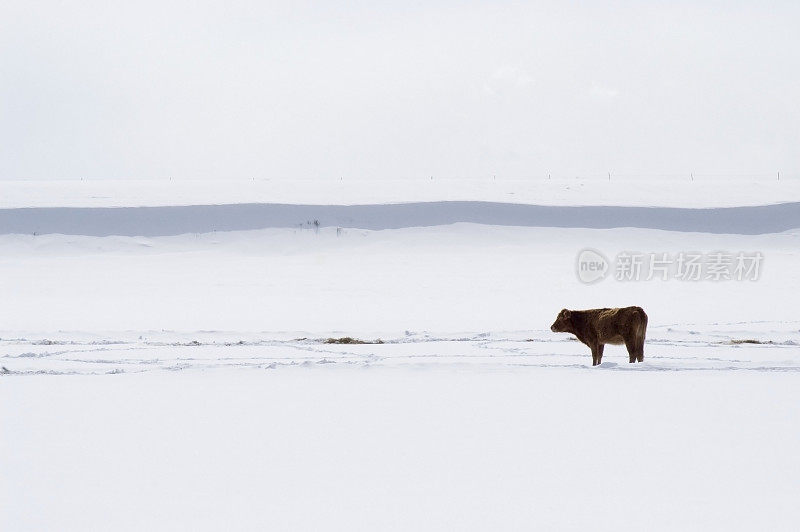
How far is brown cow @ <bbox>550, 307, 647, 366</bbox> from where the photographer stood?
972 centimetres

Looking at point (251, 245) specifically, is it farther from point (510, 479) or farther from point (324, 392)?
point (510, 479)

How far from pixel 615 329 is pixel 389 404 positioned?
11.9 feet

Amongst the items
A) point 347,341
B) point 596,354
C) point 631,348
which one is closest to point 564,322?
point 596,354

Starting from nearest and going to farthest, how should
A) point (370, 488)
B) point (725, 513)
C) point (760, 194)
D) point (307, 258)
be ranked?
point (725, 513), point (370, 488), point (307, 258), point (760, 194)

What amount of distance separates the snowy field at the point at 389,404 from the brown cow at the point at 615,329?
0.47 meters

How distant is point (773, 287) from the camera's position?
64.3 ft

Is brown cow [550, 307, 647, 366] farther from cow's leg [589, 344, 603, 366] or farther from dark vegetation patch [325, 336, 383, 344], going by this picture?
dark vegetation patch [325, 336, 383, 344]

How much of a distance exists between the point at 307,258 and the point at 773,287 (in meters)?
12.0

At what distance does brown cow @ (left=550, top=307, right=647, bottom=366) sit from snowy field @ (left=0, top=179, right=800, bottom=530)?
469 millimetres

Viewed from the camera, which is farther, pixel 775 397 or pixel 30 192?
pixel 30 192

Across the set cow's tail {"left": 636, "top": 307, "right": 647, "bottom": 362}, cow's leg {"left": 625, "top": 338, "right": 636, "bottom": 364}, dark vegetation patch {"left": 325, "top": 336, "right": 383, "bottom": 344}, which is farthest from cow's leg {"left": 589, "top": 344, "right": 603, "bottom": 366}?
dark vegetation patch {"left": 325, "top": 336, "right": 383, "bottom": 344}

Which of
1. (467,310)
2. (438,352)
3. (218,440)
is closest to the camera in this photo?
(218,440)

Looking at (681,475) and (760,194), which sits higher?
(760,194)

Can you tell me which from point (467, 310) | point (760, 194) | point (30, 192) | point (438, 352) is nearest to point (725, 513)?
point (438, 352)
